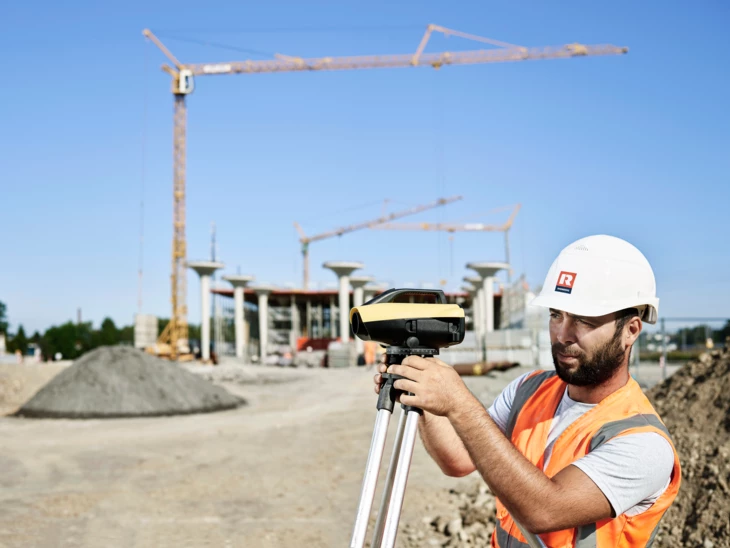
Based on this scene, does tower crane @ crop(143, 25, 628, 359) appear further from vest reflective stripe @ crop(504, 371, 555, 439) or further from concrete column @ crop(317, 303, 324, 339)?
vest reflective stripe @ crop(504, 371, 555, 439)

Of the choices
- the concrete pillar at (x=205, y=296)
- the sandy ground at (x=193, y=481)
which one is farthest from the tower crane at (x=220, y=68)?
the sandy ground at (x=193, y=481)

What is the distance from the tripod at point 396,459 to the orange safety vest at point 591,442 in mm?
434

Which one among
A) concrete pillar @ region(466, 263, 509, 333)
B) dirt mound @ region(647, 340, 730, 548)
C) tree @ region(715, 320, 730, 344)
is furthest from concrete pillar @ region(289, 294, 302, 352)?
dirt mound @ region(647, 340, 730, 548)

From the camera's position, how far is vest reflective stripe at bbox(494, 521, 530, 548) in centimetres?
185

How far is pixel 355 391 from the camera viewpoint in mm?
21156

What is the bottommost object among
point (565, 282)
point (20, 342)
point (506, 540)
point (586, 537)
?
point (20, 342)

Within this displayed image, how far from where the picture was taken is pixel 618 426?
1742mm

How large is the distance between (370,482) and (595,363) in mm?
701

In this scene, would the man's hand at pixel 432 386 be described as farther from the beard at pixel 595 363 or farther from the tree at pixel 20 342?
the tree at pixel 20 342

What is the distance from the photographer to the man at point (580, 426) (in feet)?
5.24

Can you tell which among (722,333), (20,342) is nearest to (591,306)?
(722,333)

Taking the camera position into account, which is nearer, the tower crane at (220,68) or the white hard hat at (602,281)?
the white hard hat at (602,281)

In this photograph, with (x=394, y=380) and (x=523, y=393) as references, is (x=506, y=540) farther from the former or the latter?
(x=394, y=380)

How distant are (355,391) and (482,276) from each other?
77.8 ft
